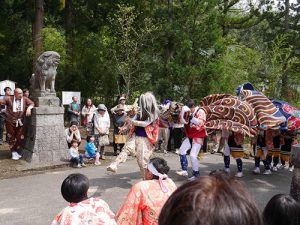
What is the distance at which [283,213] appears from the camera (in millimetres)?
2676

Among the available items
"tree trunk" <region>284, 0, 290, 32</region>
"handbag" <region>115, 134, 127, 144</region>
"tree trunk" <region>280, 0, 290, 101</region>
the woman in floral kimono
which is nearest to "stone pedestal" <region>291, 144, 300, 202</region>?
the woman in floral kimono

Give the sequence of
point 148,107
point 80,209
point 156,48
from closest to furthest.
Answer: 1. point 80,209
2. point 148,107
3. point 156,48

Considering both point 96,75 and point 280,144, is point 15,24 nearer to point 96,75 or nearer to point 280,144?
point 96,75

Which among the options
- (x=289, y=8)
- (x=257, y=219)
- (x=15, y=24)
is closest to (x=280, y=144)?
(x=257, y=219)

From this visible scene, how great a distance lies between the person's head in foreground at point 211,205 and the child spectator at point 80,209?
1.90 meters

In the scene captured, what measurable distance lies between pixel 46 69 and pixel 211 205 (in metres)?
8.97

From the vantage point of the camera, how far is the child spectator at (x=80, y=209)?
3.02 metres

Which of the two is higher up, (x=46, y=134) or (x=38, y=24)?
(x=38, y=24)

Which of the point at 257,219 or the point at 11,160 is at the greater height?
the point at 257,219

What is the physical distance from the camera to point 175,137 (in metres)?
12.2

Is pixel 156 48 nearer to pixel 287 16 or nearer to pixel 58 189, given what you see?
pixel 287 16

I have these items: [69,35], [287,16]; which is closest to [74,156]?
[69,35]

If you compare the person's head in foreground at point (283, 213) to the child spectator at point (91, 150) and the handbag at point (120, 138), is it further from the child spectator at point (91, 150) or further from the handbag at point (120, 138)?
the handbag at point (120, 138)

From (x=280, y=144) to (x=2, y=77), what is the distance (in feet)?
57.6
